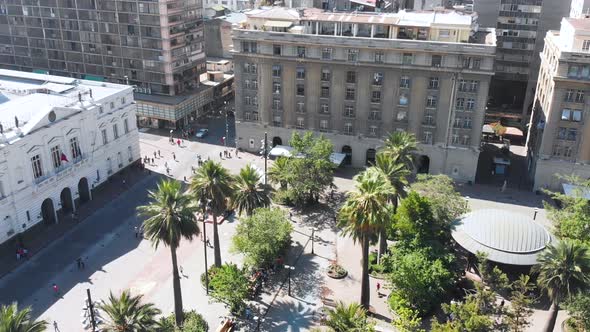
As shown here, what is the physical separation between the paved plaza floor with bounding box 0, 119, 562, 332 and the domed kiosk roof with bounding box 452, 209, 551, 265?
6.85m

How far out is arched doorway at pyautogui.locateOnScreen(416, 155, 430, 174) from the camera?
93.4 metres

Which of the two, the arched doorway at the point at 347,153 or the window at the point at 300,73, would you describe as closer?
the window at the point at 300,73

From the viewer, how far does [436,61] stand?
8600cm

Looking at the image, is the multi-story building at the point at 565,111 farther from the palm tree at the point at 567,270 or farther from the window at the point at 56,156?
the window at the point at 56,156

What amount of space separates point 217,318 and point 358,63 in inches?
1976

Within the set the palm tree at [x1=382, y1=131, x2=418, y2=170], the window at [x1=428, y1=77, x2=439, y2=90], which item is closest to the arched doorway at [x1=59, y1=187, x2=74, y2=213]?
the palm tree at [x1=382, y1=131, x2=418, y2=170]

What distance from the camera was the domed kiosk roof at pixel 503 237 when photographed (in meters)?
61.5

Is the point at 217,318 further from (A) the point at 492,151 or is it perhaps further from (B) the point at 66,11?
(B) the point at 66,11

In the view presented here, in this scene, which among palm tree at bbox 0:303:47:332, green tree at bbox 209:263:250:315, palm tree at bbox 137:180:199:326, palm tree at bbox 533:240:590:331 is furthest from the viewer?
green tree at bbox 209:263:250:315

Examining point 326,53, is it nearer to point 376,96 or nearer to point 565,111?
point 376,96

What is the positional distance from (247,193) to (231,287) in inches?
480

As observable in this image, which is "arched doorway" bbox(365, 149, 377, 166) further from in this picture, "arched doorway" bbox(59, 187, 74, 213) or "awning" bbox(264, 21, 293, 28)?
"arched doorway" bbox(59, 187, 74, 213)

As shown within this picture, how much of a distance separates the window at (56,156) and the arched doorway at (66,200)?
4265mm

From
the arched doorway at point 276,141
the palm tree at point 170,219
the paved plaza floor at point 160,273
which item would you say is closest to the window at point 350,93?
the arched doorway at point 276,141
